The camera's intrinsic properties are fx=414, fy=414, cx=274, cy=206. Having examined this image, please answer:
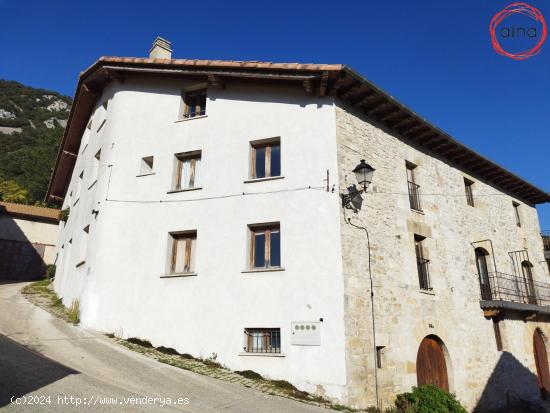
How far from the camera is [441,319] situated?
1258cm

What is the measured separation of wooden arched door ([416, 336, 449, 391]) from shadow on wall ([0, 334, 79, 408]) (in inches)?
343

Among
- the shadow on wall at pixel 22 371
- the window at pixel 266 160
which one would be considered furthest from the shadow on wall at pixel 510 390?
the shadow on wall at pixel 22 371

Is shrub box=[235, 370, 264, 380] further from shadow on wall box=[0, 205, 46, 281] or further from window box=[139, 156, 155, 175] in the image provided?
shadow on wall box=[0, 205, 46, 281]

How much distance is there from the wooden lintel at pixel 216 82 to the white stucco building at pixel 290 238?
0.03m

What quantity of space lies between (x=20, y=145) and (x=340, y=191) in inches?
2446

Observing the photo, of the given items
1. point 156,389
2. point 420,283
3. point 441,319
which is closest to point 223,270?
point 156,389

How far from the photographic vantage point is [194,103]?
1388cm

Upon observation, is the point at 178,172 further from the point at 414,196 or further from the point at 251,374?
the point at 414,196

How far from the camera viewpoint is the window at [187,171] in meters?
12.7

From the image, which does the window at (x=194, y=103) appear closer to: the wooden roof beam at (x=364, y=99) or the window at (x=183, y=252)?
the window at (x=183, y=252)

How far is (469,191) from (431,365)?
26.1ft

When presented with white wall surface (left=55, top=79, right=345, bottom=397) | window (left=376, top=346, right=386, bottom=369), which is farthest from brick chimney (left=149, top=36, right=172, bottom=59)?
window (left=376, top=346, right=386, bottom=369)

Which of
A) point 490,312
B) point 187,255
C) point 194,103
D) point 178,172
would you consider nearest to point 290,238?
point 187,255

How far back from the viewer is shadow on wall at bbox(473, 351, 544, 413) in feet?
44.7
